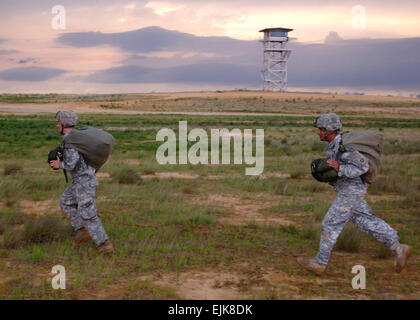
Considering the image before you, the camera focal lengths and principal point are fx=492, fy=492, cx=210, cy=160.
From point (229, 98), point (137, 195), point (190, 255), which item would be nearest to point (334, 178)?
point (190, 255)

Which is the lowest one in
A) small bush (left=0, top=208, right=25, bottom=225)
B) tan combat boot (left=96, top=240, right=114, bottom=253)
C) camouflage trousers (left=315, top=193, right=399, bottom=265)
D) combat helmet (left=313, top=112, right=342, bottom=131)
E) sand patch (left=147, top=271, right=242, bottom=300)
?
sand patch (left=147, top=271, right=242, bottom=300)

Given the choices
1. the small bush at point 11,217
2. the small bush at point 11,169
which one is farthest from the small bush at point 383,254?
the small bush at point 11,169

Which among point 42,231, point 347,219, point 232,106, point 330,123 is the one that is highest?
point 232,106

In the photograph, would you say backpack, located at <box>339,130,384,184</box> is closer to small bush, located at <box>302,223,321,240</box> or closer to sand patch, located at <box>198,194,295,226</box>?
small bush, located at <box>302,223,321,240</box>

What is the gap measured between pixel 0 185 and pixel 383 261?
9196mm

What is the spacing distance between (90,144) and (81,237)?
1.57 metres

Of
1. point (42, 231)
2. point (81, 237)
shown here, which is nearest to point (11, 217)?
point (42, 231)

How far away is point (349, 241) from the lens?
785 cm

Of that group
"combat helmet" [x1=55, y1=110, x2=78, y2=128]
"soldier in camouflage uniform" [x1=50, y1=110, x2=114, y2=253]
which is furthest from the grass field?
"combat helmet" [x1=55, y1=110, x2=78, y2=128]

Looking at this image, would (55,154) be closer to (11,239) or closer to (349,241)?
(11,239)

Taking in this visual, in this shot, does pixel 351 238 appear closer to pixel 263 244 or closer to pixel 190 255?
pixel 263 244

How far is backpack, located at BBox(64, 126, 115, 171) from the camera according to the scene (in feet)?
22.1

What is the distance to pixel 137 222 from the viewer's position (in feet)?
30.4

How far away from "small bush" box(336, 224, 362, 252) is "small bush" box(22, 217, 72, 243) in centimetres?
449
